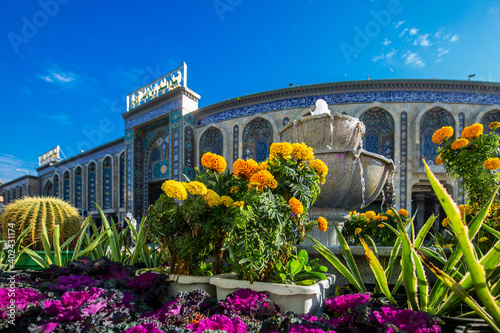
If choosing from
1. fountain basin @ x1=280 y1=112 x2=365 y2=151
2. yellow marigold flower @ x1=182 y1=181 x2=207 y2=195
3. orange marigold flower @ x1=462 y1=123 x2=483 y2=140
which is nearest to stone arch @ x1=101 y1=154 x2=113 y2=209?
fountain basin @ x1=280 y1=112 x2=365 y2=151

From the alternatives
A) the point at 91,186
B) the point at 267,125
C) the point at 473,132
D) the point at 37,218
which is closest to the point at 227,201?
the point at 473,132

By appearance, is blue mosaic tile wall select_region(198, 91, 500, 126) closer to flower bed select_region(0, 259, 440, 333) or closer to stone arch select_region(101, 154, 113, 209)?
flower bed select_region(0, 259, 440, 333)

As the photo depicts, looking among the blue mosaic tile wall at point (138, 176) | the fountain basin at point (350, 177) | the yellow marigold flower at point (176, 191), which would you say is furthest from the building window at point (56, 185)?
the yellow marigold flower at point (176, 191)

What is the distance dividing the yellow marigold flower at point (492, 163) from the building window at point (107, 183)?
1783 cm

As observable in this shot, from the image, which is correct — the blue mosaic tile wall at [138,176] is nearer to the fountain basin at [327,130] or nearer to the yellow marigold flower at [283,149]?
the fountain basin at [327,130]

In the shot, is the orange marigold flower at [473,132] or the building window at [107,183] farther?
the building window at [107,183]

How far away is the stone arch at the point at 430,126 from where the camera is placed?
990 centimetres

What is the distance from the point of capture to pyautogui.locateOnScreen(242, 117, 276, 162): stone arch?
11.5 metres

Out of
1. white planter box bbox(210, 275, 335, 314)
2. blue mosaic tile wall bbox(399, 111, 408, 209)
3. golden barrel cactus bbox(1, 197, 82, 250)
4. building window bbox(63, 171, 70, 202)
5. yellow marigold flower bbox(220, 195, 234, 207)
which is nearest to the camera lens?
white planter box bbox(210, 275, 335, 314)

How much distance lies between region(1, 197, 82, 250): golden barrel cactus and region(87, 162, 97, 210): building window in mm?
15839

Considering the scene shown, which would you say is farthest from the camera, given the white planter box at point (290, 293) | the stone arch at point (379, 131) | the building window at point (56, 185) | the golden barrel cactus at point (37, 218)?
the building window at point (56, 185)

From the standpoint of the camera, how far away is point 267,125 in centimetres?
1160

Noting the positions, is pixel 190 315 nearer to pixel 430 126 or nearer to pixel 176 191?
pixel 176 191

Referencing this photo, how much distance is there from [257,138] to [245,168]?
1023cm
